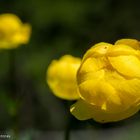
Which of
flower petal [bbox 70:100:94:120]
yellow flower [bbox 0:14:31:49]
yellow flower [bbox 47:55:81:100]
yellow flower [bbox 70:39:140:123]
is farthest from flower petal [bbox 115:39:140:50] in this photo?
yellow flower [bbox 0:14:31:49]

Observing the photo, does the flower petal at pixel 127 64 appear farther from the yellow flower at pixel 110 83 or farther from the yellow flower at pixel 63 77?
the yellow flower at pixel 63 77

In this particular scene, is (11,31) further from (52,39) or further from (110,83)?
(110,83)

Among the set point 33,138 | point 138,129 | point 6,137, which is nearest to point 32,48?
point 138,129

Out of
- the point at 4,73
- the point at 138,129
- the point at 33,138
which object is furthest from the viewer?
the point at 4,73

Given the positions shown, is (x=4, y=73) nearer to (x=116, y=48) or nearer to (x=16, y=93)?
(x=16, y=93)

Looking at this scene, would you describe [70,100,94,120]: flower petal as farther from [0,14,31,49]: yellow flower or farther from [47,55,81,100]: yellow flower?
[0,14,31,49]: yellow flower

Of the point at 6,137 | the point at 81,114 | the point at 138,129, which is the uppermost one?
the point at 81,114
